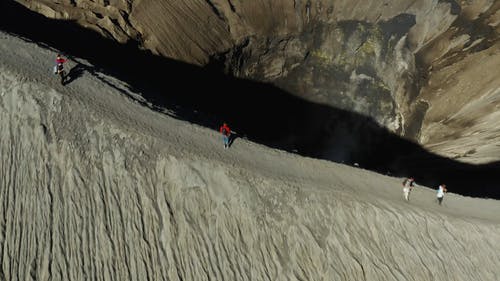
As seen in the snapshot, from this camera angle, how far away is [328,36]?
49188 mm

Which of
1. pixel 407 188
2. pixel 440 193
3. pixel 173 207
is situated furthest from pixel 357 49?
pixel 173 207

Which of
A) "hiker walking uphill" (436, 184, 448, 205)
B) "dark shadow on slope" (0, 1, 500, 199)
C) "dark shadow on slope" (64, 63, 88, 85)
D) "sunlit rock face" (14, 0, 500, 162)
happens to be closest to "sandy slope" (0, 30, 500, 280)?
"dark shadow on slope" (64, 63, 88, 85)

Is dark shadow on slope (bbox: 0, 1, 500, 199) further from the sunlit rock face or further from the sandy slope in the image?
the sandy slope

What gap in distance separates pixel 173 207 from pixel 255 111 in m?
23.8

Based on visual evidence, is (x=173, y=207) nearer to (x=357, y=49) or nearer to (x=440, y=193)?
(x=440, y=193)

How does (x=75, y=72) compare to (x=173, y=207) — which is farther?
(x=75, y=72)

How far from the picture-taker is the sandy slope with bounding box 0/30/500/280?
1805cm

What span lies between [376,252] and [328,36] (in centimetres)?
3089

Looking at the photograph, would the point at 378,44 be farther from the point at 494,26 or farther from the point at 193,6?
the point at 193,6

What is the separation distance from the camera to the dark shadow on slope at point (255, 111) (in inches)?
1261

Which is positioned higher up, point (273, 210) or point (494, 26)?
point (494, 26)

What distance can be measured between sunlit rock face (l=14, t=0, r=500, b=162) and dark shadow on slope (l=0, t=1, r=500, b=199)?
0.90m

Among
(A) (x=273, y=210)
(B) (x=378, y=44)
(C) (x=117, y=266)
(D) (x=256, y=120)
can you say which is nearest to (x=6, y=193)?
(C) (x=117, y=266)

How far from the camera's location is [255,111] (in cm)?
4316
